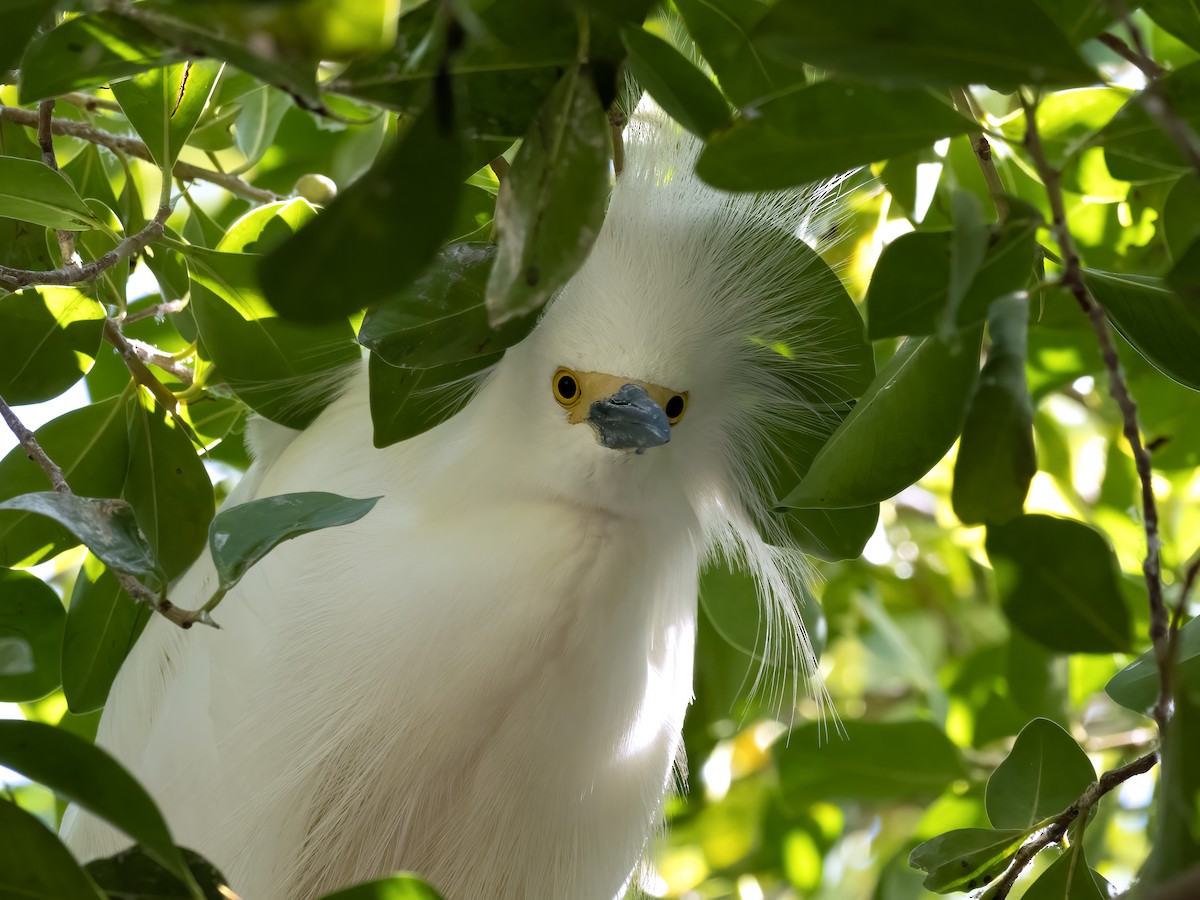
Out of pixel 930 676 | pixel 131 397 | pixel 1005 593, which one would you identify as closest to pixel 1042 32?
pixel 1005 593

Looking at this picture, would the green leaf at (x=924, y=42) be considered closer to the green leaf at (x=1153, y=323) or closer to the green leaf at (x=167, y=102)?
the green leaf at (x=1153, y=323)

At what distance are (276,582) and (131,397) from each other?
1.39 feet

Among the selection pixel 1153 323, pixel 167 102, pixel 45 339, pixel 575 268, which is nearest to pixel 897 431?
pixel 1153 323

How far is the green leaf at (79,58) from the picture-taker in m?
0.90

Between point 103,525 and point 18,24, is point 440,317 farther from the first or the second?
point 18,24

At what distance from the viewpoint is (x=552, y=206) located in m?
0.84

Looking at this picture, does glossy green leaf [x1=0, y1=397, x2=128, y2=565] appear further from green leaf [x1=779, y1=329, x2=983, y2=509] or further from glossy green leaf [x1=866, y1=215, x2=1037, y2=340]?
glossy green leaf [x1=866, y1=215, x2=1037, y2=340]

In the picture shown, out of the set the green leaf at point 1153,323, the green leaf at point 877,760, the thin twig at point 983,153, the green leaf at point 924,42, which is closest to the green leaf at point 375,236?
the green leaf at point 924,42

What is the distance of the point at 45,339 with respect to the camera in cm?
152

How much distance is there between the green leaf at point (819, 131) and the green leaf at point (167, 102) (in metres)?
0.81

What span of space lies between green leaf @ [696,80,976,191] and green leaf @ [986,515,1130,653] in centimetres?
38

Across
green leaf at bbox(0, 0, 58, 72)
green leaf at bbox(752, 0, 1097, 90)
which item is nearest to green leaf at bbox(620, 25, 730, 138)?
green leaf at bbox(752, 0, 1097, 90)

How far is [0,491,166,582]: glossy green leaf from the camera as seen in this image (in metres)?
0.94

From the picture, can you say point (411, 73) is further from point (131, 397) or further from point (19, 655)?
point (131, 397)
